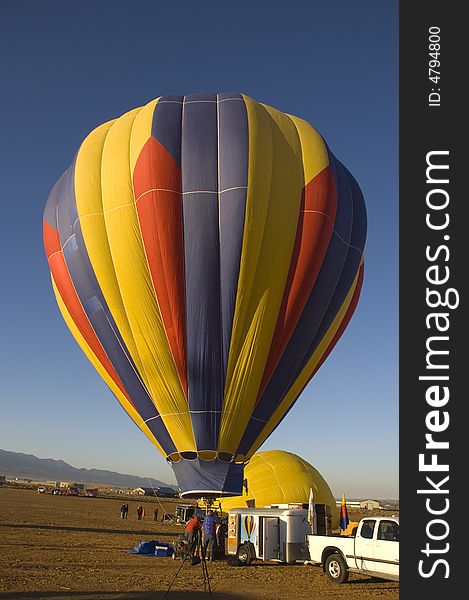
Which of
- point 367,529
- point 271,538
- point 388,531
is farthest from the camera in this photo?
point 271,538

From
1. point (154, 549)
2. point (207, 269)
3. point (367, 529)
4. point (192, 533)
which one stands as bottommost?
point (154, 549)

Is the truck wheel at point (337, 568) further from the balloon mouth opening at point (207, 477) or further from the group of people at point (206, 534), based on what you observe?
the balloon mouth opening at point (207, 477)

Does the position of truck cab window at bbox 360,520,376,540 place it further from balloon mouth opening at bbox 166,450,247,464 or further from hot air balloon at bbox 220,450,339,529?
hot air balloon at bbox 220,450,339,529

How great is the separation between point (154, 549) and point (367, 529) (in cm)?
691

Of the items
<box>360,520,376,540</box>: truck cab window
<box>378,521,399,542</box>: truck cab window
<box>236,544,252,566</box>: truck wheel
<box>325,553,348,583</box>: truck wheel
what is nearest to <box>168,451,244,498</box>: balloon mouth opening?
<box>236,544,252,566</box>: truck wheel

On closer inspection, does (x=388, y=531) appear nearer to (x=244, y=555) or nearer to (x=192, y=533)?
(x=192, y=533)

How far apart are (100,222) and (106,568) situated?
8.11m

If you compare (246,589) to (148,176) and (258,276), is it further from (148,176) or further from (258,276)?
(148,176)

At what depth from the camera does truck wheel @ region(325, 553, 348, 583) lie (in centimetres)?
1435

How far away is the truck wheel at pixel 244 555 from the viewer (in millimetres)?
16703

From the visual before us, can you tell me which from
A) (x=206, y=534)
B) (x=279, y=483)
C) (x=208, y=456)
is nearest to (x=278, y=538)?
(x=206, y=534)

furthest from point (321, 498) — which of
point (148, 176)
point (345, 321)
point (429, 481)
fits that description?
point (429, 481)

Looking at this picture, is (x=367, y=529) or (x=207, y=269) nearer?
(x=367, y=529)

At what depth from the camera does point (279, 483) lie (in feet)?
80.5
